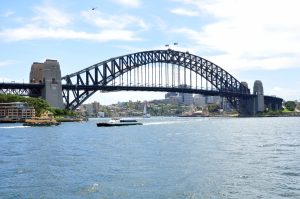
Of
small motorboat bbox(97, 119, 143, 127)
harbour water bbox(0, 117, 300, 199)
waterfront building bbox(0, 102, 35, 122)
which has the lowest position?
harbour water bbox(0, 117, 300, 199)

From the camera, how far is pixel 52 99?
127m

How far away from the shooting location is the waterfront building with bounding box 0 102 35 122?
120m

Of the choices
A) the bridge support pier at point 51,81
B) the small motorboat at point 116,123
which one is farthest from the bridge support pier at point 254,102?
the small motorboat at point 116,123

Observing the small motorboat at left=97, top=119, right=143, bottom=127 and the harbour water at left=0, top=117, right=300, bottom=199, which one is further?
the small motorboat at left=97, top=119, right=143, bottom=127

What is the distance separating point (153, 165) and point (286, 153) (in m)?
11.9

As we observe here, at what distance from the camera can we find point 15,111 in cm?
12281

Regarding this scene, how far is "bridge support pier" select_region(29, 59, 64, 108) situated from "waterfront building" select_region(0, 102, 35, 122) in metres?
7.21

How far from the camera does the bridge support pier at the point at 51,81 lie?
126m

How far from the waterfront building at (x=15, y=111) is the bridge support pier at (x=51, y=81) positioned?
7.21 metres

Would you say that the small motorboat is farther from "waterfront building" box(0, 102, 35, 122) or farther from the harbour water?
the harbour water

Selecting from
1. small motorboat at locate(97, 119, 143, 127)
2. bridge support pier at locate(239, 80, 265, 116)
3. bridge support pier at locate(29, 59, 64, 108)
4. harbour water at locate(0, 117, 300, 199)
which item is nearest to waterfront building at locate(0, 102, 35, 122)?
bridge support pier at locate(29, 59, 64, 108)

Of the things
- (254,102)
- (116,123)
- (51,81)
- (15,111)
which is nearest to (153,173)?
(116,123)

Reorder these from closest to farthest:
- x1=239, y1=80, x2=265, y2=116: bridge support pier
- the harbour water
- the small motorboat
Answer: the harbour water, the small motorboat, x1=239, y1=80, x2=265, y2=116: bridge support pier

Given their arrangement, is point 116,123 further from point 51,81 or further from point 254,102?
point 254,102
